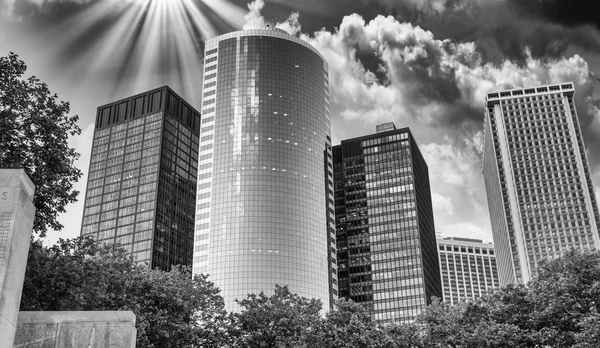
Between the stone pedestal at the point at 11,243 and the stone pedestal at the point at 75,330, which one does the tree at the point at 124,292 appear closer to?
the stone pedestal at the point at 75,330

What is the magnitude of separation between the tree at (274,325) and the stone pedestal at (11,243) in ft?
105

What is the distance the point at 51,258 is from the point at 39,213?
13.3ft

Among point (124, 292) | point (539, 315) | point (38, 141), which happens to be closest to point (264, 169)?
point (124, 292)

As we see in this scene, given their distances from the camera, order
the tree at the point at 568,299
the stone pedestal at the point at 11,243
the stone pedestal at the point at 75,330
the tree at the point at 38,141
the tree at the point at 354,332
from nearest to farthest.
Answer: the stone pedestal at the point at 11,243 < the stone pedestal at the point at 75,330 < the tree at the point at 38,141 < the tree at the point at 568,299 < the tree at the point at 354,332

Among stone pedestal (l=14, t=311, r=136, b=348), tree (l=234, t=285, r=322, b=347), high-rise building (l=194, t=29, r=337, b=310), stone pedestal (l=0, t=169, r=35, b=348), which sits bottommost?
stone pedestal (l=14, t=311, r=136, b=348)

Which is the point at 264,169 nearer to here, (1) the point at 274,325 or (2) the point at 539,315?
(1) the point at 274,325

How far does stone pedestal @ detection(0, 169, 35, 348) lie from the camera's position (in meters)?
18.3

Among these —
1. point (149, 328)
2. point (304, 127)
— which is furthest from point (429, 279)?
point (149, 328)

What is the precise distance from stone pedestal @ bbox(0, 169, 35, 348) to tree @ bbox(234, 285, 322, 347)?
31.9 metres

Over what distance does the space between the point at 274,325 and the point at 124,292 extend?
1375 cm

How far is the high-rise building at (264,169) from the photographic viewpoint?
151875mm

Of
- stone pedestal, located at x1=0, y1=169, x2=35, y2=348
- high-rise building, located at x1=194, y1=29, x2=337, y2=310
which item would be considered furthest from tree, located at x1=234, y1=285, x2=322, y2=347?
high-rise building, located at x1=194, y1=29, x2=337, y2=310

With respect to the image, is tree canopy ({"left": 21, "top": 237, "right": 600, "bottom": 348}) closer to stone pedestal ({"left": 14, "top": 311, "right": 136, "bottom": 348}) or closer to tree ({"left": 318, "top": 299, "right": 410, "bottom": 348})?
tree ({"left": 318, "top": 299, "right": 410, "bottom": 348})

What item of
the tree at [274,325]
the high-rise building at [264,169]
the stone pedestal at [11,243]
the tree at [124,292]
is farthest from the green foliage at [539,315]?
the high-rise building at [264,169]
